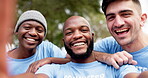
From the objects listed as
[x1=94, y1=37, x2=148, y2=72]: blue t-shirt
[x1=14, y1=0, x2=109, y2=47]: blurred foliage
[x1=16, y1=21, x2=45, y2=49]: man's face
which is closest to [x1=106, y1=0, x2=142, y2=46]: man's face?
[x1=94, y1=37, x2=148, y2=72]: blue t-shirt

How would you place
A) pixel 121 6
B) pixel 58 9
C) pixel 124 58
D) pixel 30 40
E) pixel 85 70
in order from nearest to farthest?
1. pixel 124 58
2. pixel 85 70
3. pixel 121 6
4. pixel 30 40
5. pixel 58 9

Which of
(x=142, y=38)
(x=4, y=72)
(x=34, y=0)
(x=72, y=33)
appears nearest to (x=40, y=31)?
(x=72, y=33)

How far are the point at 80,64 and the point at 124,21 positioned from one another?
0.77 metres

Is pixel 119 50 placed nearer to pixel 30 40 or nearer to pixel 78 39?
pixel 78 39

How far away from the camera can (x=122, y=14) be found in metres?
2.57

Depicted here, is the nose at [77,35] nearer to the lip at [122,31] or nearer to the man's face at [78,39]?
the man's face at [78,39]

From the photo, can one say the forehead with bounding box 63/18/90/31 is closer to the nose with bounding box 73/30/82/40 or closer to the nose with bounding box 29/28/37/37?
the nose with bounding box 73/30/82/40

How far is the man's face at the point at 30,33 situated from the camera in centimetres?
288

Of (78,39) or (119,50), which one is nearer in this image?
(78,39)

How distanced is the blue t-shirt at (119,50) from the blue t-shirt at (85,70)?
311 millimetres

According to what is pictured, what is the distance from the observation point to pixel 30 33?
289 cm

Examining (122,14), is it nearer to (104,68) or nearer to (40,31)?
(104,68)

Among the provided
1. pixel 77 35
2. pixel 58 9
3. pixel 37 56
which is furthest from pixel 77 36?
pixel 58 9

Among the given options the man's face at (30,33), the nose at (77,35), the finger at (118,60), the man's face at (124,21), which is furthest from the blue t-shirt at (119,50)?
the man's face at (30,33)
